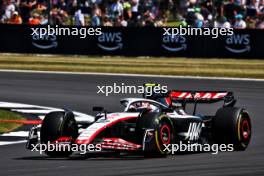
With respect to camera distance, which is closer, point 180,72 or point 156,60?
point 180,72

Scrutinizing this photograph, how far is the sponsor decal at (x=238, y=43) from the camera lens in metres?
32.5

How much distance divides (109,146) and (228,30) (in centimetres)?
2082

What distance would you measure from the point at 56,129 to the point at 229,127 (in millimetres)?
2632

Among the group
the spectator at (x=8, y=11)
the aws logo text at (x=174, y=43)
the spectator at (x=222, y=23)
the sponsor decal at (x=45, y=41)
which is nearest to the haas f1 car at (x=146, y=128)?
the aws logo text at (x=174, y=43)

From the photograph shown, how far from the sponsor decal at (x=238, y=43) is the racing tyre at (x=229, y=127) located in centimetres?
1934

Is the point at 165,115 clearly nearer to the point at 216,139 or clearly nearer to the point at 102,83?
the point at 216,139

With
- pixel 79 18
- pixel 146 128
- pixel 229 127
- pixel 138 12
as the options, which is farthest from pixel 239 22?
pixel 146 128

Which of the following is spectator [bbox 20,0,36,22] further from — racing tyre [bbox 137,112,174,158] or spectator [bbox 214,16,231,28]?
racing tyre [bbox 137,112,174,158]

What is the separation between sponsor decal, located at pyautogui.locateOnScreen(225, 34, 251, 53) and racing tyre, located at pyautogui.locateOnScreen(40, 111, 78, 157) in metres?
20.6

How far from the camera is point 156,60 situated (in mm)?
34844

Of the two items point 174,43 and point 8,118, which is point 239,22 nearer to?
point 174,43

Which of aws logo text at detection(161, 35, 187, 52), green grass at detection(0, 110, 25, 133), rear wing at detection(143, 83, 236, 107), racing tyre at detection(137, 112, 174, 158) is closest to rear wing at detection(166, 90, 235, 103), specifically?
rear wing at detection(143, 83, 236, 107)

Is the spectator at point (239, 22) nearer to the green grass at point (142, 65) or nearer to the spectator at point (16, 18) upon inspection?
the green grass at point (142, 65)

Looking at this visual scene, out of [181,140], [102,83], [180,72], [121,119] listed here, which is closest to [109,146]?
[121,119]
